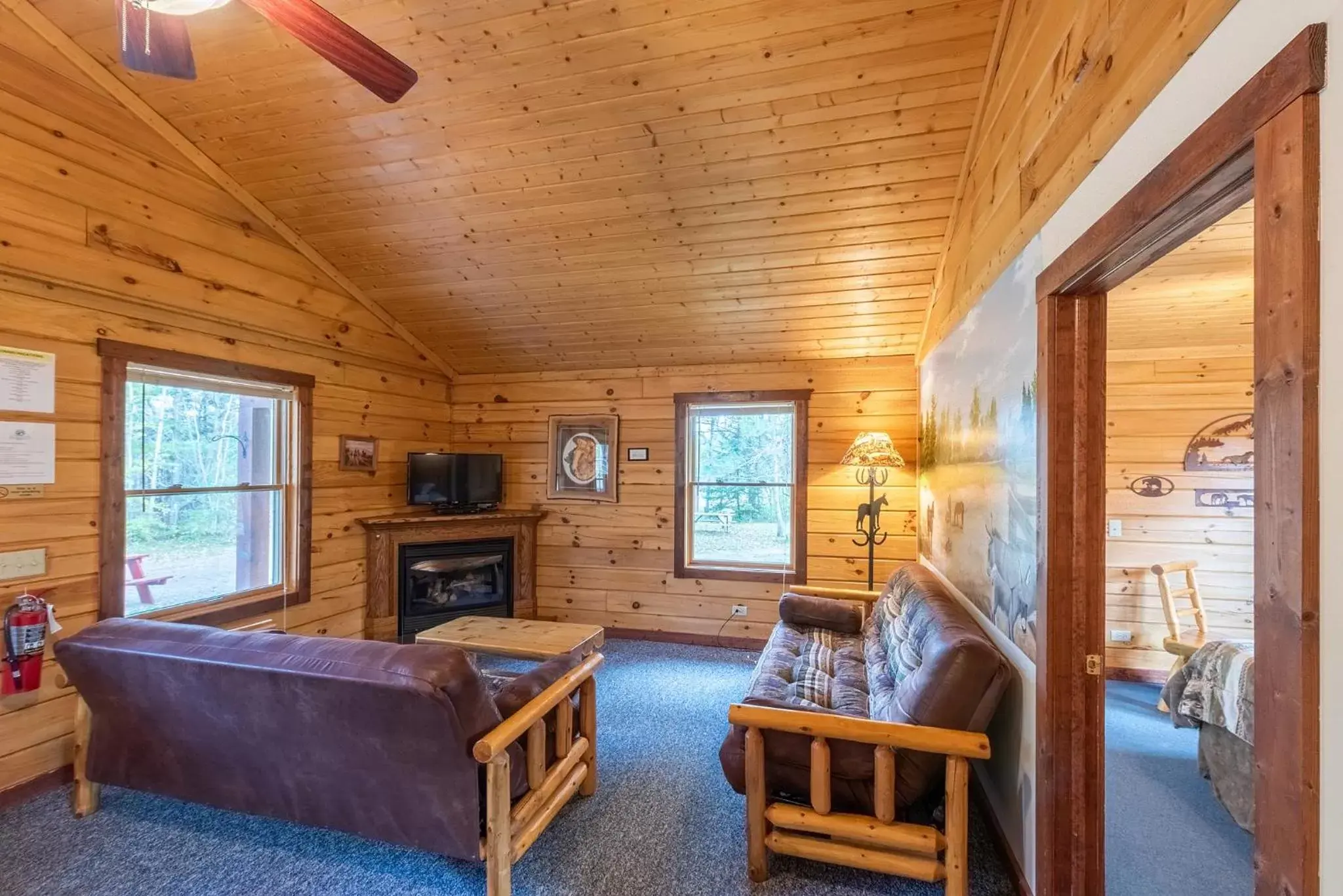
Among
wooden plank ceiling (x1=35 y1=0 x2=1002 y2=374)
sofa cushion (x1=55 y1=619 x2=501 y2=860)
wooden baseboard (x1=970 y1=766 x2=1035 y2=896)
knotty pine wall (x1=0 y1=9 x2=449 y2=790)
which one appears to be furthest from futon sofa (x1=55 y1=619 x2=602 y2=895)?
wooden plank ceiling (x1=35 y1=0 x2=1002 y2=374)

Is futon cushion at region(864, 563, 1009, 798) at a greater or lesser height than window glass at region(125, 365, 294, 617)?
lesser

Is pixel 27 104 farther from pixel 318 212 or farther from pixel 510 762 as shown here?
pixel 510 762

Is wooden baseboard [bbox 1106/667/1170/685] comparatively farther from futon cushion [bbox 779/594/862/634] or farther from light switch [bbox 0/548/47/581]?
light switch [bbox 0/548/47/581]

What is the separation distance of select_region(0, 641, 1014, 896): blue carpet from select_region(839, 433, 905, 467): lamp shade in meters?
1.86

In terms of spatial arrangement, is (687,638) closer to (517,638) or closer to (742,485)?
(742,485)

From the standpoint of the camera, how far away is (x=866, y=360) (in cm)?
420

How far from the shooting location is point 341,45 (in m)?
1.54

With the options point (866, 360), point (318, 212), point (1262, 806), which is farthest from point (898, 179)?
point (318, 212)

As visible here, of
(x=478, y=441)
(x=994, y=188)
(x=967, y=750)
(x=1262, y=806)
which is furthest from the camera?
(x=478, y=441)

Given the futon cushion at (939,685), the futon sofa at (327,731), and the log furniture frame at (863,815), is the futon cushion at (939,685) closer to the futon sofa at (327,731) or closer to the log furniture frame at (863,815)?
the log furniture frame at (863,815)

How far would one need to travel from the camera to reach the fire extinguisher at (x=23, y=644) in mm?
2279

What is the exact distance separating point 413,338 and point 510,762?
148 inches

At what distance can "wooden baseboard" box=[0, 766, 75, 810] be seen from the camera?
7.55 feet

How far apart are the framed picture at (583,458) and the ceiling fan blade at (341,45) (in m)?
3.17
